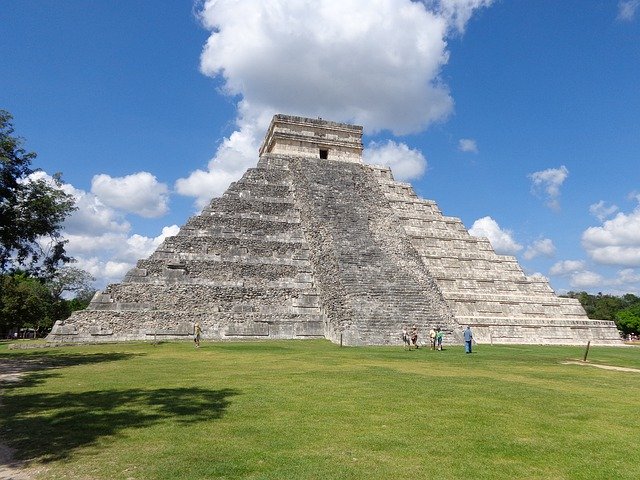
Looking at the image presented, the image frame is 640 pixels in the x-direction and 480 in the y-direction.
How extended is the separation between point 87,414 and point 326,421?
11.2 feet

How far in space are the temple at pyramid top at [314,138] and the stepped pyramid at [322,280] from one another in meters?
2.70

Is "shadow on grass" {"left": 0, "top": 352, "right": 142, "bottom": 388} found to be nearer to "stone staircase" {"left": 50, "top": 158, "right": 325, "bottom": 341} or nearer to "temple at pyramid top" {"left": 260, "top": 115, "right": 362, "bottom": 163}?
"stone staircase" {"left": 50, "top": 158, "right": 325, "bottom": 341}

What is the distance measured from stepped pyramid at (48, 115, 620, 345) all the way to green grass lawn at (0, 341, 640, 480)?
7.61 meters

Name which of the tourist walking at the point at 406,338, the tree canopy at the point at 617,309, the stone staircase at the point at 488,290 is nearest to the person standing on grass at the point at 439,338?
the tourist walking at the point at 406,338

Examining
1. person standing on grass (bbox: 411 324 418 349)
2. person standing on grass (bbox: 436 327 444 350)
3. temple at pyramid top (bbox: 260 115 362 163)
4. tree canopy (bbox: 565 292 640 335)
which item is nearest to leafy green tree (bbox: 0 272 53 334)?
temple at pyramid top (bbox: 260 115 362 163)

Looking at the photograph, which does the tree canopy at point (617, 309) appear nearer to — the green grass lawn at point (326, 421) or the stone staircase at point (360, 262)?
the stone staircase at point (360, 262)

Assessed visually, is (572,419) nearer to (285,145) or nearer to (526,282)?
(526,282)

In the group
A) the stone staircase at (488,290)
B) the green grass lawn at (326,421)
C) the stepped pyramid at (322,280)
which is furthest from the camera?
the stone staircase at (488,290)

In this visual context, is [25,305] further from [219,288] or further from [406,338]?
[406,338]

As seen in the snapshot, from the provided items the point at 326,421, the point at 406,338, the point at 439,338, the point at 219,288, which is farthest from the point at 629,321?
the point at 326,421

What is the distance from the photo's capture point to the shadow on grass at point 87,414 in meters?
5.66

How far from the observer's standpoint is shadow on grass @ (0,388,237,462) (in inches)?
223

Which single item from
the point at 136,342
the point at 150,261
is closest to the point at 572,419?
the point at 136,342

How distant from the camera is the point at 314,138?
30.0 m
